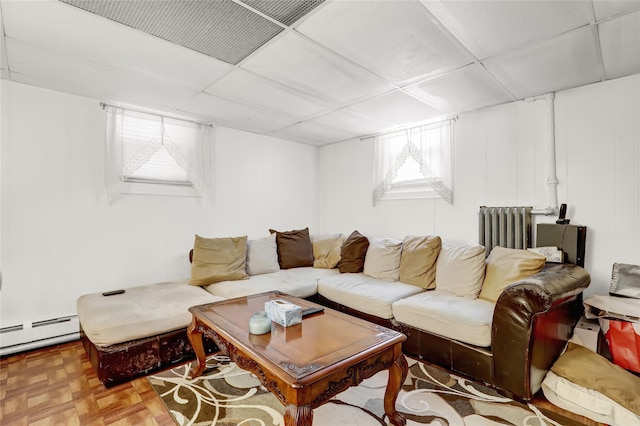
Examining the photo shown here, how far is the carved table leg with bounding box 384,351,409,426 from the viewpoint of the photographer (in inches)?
68.6

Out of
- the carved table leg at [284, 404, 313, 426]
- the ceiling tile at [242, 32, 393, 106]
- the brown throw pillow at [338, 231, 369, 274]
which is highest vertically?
the ceiling tile at [242, 32, 393, 106]

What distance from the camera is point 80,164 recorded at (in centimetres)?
304

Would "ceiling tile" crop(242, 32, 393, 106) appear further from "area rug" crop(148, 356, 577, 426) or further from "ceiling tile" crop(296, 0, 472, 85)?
"area rug" crop(148, 356, 577, 426)

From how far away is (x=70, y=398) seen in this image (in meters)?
2.05

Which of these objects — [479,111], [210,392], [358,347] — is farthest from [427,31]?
[210,392]

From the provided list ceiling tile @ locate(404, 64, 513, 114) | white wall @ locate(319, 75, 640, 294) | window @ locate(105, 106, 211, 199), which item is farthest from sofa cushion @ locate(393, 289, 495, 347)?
window @ locate(105, 106, 211, 199)

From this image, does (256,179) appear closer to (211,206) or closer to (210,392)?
(211,206)

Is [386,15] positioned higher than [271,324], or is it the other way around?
[386,15]

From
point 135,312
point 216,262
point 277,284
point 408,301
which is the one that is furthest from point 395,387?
point 216,262

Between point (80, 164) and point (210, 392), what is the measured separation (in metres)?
2.49

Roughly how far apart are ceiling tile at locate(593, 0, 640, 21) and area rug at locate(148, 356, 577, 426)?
7.60ft

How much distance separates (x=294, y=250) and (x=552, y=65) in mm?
3083

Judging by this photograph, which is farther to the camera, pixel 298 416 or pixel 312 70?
pixel 312 70

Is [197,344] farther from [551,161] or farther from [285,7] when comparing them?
[551,161]
